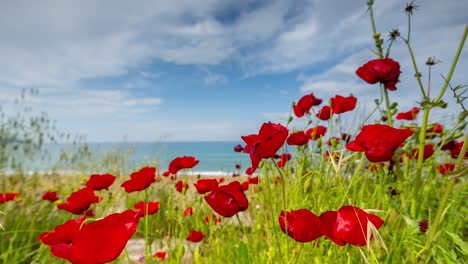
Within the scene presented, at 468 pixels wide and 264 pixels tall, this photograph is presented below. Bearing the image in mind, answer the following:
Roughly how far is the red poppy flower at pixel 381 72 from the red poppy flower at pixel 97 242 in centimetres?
110

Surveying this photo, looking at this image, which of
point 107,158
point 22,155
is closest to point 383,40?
point 107,158

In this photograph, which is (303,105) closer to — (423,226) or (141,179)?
(423,226)

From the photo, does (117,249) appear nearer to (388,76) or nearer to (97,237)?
(97,237)

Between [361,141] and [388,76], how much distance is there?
1.85 feet

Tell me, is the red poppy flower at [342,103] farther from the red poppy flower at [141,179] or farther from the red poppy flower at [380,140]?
the red poppy flower at [141,179]

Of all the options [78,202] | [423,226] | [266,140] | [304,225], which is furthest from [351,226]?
[78,202]

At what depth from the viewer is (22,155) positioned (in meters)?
3.69

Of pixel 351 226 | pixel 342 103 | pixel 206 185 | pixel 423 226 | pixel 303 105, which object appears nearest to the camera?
pixel 351 226

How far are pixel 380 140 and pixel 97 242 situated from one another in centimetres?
72

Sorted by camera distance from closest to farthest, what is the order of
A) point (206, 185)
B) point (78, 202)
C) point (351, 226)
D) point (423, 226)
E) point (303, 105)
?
1. point (351, 226)
2. point (423, 226)
3. point (78, 202)
4. point (206, 185)
5. point (303, 105)

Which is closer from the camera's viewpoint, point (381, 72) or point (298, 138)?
point (381, 72)

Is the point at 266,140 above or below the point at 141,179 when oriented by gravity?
above

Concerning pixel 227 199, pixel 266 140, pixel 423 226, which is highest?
pixel 266 140

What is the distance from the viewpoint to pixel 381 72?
1122mm
